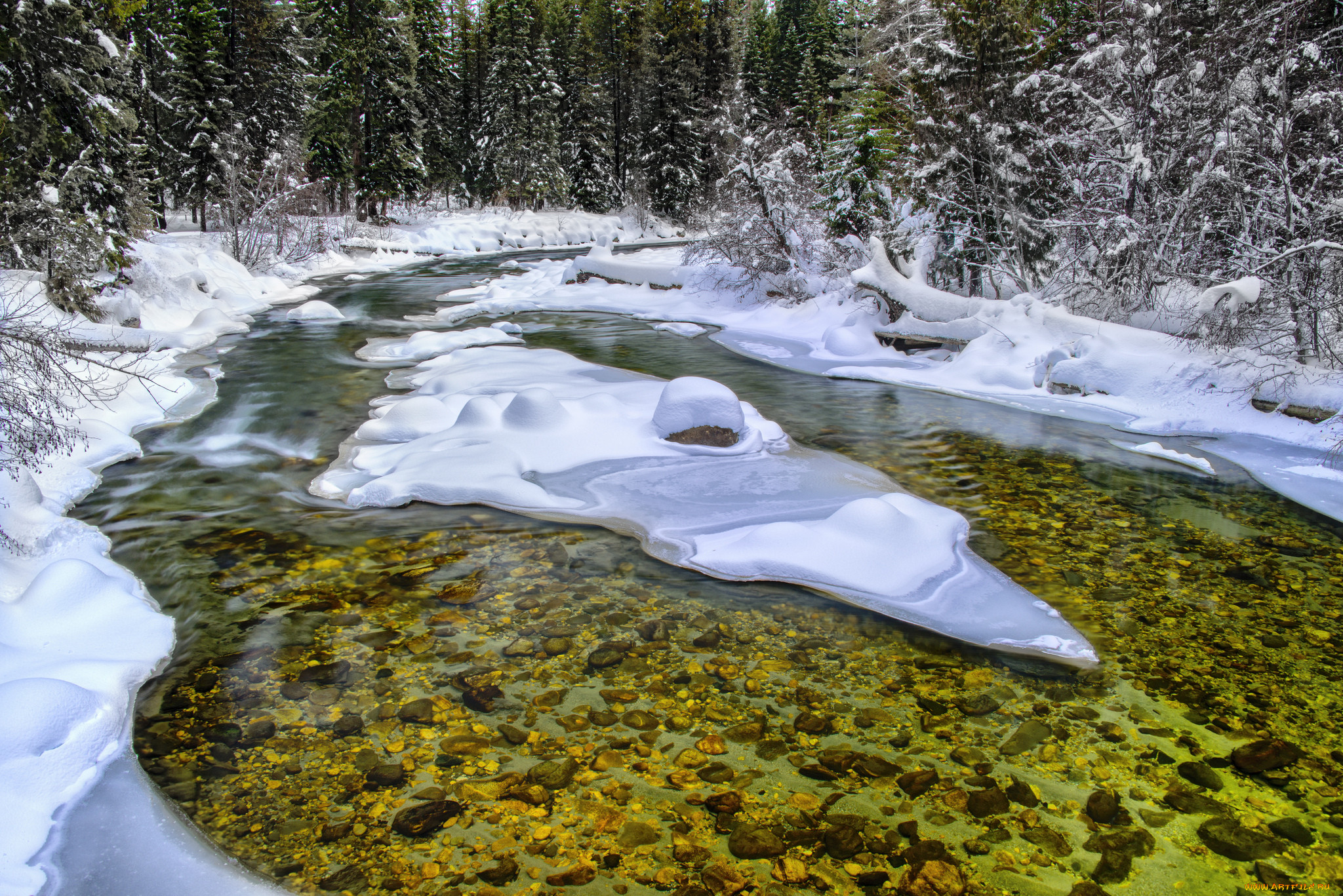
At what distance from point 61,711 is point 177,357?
999 cm

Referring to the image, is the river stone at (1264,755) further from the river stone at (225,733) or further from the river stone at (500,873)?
the river stone at (225,733)

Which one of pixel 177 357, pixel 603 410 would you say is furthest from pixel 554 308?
pixel 603 410

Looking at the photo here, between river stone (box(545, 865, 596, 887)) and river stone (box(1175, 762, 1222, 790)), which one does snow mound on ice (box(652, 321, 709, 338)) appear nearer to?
river stone (box(1175, 762, 1222, 790))

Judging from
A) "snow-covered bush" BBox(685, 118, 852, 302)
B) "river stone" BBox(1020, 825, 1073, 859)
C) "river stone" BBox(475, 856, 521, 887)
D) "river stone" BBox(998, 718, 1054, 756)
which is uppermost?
"snow-covered bush" BBox(685, 118, 852, 302)

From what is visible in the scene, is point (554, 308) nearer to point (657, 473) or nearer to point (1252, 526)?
point (657, 473)

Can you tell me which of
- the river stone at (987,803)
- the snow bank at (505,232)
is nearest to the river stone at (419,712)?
the river stone at (987,803)

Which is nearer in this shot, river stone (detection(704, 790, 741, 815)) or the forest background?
river stone (detection(704, 790, 741, 815))

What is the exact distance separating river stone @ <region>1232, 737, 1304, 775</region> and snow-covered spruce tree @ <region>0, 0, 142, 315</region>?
12057 millimetres

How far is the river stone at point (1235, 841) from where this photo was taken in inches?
118

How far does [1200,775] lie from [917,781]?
3.94 ft

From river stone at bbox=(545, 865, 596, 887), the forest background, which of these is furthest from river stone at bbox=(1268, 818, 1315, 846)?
the forest background

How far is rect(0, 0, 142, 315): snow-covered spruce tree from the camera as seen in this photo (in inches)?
399

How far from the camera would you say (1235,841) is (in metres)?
3.06

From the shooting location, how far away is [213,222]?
82.0 feet
